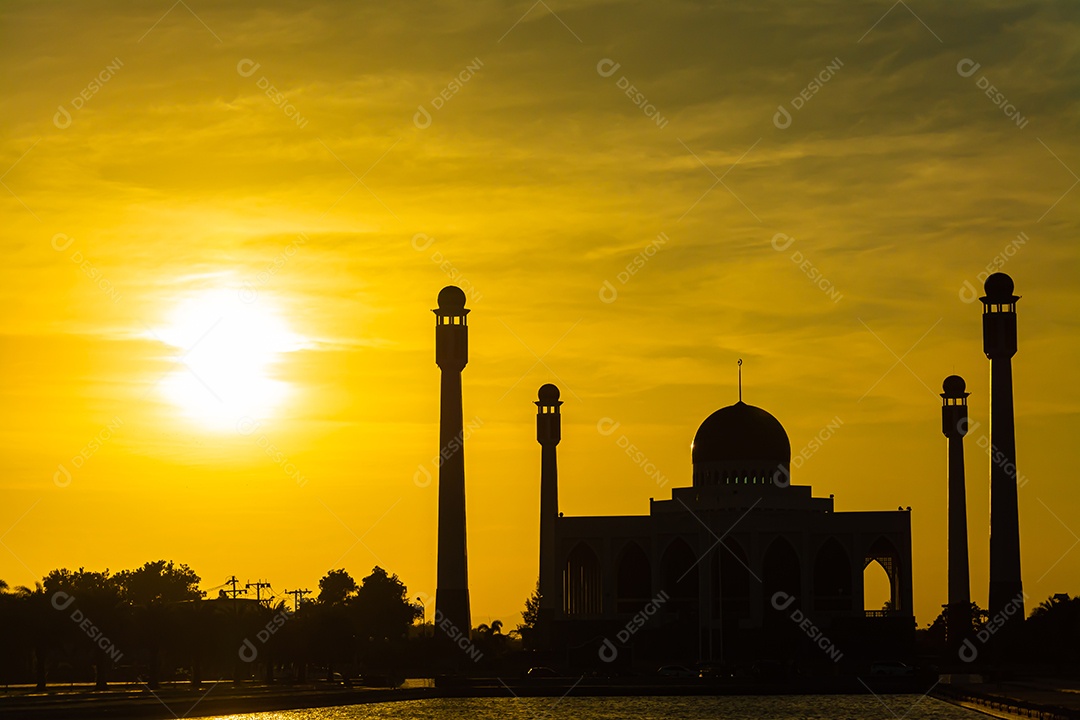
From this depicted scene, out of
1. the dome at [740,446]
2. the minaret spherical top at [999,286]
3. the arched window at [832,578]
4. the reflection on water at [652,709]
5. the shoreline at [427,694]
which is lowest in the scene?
the reflection on water at [652,709]

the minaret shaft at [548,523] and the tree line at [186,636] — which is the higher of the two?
the minaret shaft at [548,523]

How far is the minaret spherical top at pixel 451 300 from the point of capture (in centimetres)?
12912

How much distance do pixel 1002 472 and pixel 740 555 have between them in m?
19.7

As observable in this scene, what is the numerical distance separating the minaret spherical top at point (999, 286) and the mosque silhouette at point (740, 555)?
0.32ft

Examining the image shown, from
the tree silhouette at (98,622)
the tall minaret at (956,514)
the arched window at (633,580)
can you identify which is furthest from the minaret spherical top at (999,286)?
the tree silhouette at (98,622)

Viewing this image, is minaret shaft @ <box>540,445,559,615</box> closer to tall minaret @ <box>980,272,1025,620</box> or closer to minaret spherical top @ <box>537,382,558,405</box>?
minaret spherical top @ <box>537,382,558,405</box>

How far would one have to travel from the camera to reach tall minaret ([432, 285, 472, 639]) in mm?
125938

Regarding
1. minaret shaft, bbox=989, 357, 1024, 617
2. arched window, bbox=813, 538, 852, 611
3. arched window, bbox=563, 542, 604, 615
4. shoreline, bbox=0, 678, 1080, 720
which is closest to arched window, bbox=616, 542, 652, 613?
arched window, bbox=563, 542, 604, 615

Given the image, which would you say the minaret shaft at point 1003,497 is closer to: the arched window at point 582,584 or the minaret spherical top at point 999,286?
the minaret spherical top at point 999,286

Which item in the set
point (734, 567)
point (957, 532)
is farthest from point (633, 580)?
point (957, 532)

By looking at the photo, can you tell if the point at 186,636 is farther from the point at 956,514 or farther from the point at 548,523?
the point at 956,514

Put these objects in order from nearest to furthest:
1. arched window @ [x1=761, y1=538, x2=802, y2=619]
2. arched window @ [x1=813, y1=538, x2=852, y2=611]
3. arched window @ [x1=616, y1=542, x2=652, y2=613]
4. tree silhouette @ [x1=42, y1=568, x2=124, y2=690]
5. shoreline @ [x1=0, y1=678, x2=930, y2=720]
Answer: shoreline @ [x1=0, y1=678, x2=930, y2=720]
tree silhouette @ [x1=42, y1=568, x2=124, y2=690]
arched window @ [x1=761, y1=538, x2=802, y2=619]
arched window @ [x1=813, y1=538, x2=852, y2=611]
arched window @ [x1=616, y1=542, x2=652, y2=613]

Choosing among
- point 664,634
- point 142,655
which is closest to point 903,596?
point 664,634

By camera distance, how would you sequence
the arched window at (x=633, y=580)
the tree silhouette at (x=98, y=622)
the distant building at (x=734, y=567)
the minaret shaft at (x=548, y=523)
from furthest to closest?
1. the minaret shaft at (x=548, y=523)
2. the arched window at (x=633, y=580)
3. the distant building at (x=734, y=567)
4. the tree silhouette at (x=98, y=622)
